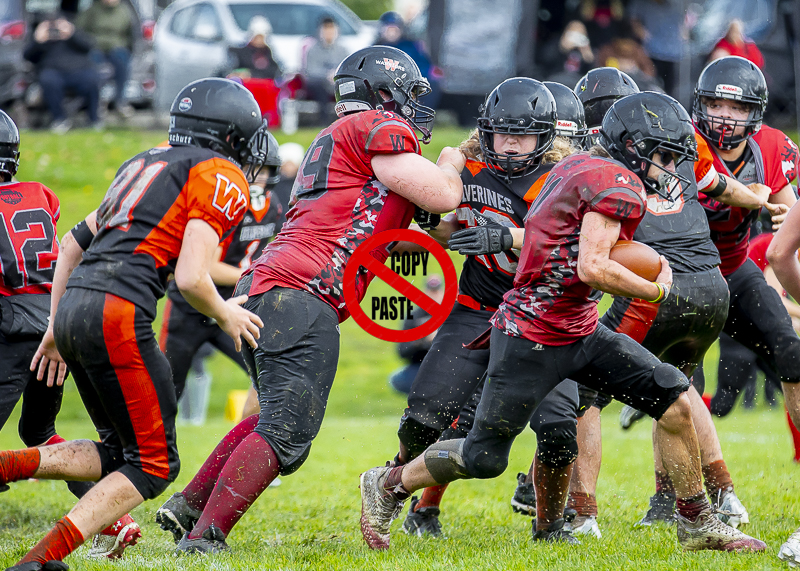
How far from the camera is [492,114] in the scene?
479 centimetres

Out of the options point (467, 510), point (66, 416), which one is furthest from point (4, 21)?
point (467, 510)

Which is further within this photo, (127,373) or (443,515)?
(443,515)

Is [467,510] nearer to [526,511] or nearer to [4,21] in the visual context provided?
[526,511]

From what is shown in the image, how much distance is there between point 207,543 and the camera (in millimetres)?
4340

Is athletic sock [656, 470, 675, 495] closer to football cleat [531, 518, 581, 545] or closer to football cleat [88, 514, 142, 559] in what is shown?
football cleat [531, 518, 581, 545]

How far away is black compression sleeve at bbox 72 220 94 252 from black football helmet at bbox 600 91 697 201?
2.40 meters

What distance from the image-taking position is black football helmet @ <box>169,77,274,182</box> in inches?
178

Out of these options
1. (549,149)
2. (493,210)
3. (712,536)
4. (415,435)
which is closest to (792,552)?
(712,536)

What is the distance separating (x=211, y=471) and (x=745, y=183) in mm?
3333

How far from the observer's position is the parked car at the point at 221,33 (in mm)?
16875

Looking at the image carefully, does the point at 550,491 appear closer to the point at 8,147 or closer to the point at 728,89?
the point at 728,89

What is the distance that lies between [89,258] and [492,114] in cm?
196

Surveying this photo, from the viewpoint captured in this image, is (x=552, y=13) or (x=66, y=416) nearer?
(x=66, y=416)

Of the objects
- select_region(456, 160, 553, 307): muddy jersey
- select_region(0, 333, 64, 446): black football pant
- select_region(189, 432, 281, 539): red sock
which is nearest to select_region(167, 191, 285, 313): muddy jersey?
select_region(0, 333, 64, 446): black football pant
